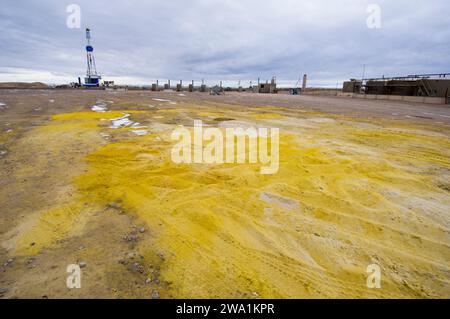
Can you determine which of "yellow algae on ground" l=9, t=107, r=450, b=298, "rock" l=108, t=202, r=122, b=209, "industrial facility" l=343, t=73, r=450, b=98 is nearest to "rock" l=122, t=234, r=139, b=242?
"yellow algae on ground" l=9, t=107, r=450, b=298

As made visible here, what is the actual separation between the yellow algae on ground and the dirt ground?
1 cm

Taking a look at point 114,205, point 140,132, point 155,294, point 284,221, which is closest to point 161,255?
point 155,294

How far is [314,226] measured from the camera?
2764 mm

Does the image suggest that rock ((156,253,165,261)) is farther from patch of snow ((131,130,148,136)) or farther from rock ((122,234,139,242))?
patch of snow ((131,130,148,136))

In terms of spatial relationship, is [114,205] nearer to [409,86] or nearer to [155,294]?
[155,294]

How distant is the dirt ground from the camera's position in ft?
6.48

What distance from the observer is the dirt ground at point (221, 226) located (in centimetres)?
198

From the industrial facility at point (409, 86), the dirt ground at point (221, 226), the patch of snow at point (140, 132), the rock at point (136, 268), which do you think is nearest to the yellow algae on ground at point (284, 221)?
the dirt ground at point (221, 226)

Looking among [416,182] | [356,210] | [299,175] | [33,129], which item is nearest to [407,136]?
[416,182]

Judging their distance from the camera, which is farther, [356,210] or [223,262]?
[356,210]

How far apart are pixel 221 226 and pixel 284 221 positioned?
781 mm

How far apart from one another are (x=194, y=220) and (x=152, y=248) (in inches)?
25.0

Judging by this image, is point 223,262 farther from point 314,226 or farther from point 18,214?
point 18,214
